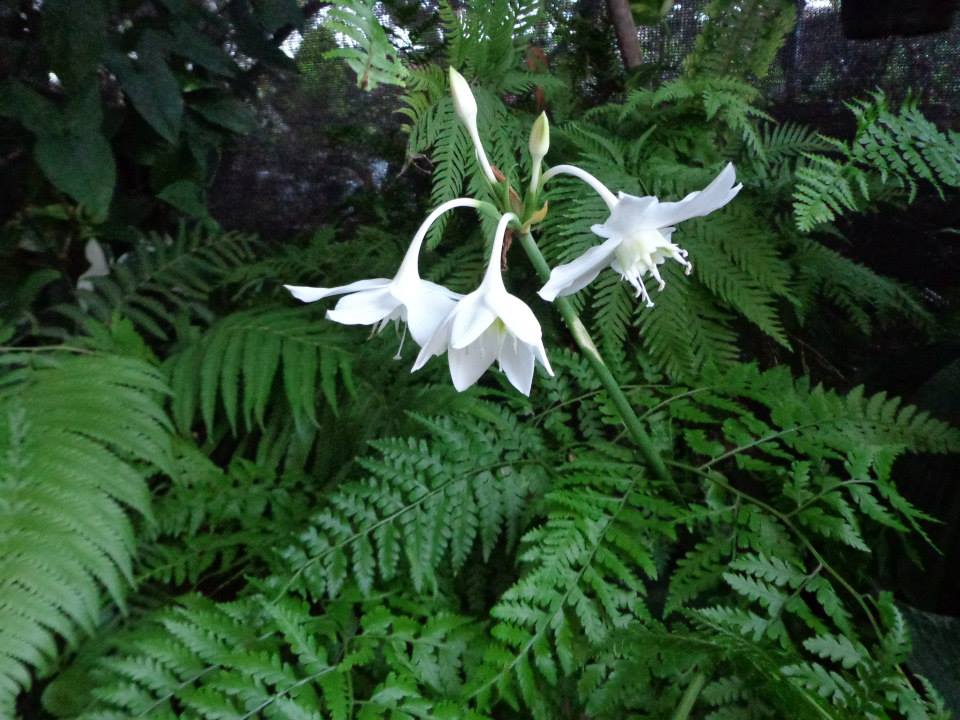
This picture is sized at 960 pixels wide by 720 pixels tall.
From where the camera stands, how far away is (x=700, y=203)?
1.71 ft

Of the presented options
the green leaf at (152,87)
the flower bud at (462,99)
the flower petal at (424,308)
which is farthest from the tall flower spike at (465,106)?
the green leaf at (152,87)

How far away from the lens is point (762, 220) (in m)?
1.01

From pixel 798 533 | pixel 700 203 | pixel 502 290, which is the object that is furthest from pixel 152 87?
pixel 798 533

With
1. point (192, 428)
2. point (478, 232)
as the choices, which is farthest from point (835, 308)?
point (192, 428)

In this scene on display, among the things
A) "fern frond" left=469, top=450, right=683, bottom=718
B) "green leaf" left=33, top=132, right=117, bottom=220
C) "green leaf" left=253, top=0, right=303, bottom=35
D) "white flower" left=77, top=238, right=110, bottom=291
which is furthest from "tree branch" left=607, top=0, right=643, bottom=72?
"white flower" left=77, top=238, right=110, bottom=291

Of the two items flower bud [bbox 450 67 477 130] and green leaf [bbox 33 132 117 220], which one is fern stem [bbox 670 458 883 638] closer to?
flower bud [bbox 450 67 477 130]

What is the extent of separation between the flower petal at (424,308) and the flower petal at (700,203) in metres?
0.21

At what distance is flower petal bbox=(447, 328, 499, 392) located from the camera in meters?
0.63

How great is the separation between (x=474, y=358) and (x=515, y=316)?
0.10 meters

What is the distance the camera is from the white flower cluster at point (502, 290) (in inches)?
21.2

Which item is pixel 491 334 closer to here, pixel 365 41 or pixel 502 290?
pixel 502 290

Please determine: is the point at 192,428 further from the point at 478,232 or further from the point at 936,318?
the point at 936,318

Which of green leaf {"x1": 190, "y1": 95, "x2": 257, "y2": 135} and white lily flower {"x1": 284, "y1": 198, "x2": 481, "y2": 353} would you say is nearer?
white lily flower {"x1": 284, "y1": 198, "x2": 481, "y2": 353}

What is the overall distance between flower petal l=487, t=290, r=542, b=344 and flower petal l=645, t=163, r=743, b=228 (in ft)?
0.43
